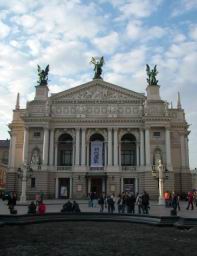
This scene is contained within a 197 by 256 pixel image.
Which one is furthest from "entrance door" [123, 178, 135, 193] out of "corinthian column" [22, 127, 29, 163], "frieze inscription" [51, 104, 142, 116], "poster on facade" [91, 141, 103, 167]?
"corinthian column" [22, 127, 29, 163]

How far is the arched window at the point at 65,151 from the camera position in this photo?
2525 inches

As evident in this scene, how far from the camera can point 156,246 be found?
14359 millimetres

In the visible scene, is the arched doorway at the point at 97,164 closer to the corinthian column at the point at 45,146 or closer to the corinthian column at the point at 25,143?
the corinthian column at the point at 45,146

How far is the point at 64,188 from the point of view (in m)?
60.6

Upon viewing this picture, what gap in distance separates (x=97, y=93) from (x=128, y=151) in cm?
1162

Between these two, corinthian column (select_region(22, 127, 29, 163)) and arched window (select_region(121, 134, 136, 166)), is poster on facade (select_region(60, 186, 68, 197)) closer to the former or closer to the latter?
corinthian column (select_region(22, 127, 29, 163))

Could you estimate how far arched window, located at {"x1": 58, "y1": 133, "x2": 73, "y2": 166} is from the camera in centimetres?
6412

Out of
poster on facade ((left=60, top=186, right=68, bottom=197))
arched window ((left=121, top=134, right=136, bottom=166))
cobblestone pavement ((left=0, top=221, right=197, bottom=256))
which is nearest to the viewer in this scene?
cobblestone pavement ((left=0, top=221, right=197, bottom=256))

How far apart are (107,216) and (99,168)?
3603cm

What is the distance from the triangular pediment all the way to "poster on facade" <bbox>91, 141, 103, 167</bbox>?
804 cm

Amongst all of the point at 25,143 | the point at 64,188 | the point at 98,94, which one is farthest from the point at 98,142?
the point at 25,143

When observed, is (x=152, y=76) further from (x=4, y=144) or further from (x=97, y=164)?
(x=4, y=144)

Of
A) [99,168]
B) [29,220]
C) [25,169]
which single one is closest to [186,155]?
[99,168]

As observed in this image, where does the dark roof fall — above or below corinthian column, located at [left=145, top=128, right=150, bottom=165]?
above
